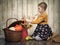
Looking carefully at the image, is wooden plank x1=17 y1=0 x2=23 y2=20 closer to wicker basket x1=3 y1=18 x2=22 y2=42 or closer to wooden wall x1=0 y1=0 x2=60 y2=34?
wooden wall x1=0 y1=0 x2=60 y2=34

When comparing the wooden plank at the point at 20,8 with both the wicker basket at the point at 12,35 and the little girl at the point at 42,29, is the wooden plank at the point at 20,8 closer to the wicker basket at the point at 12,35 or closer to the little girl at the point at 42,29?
the little girl at the point at 42,29

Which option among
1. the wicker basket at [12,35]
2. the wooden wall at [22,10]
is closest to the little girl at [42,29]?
the wicker basket at [12,35]

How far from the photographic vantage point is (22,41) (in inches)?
109

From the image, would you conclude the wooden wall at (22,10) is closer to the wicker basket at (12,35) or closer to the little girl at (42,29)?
the little girl at (42,29)

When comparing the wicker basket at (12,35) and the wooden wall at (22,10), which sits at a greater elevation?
the wooden wall at (22,10)

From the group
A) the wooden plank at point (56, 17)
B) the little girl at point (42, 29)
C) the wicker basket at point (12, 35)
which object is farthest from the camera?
the wooden plank at point (56, 17)

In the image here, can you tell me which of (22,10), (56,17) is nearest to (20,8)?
(22,10)

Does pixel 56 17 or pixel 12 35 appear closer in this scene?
pixel 12 35

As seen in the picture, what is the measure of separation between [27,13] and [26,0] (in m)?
0.22

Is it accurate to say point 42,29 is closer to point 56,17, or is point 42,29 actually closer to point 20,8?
point 56,17

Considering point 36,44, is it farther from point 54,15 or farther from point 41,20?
point 54,15

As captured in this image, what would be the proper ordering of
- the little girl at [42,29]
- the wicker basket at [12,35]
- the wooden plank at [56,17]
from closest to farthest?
1. the wicker basket at [12,35]
2. the little girl at [42,29]
3. the wooden plank at [56,17]

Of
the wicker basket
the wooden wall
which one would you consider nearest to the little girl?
the wicker basket

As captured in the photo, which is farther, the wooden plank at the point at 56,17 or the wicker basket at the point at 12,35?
the wooden plank at the point at 56,17
